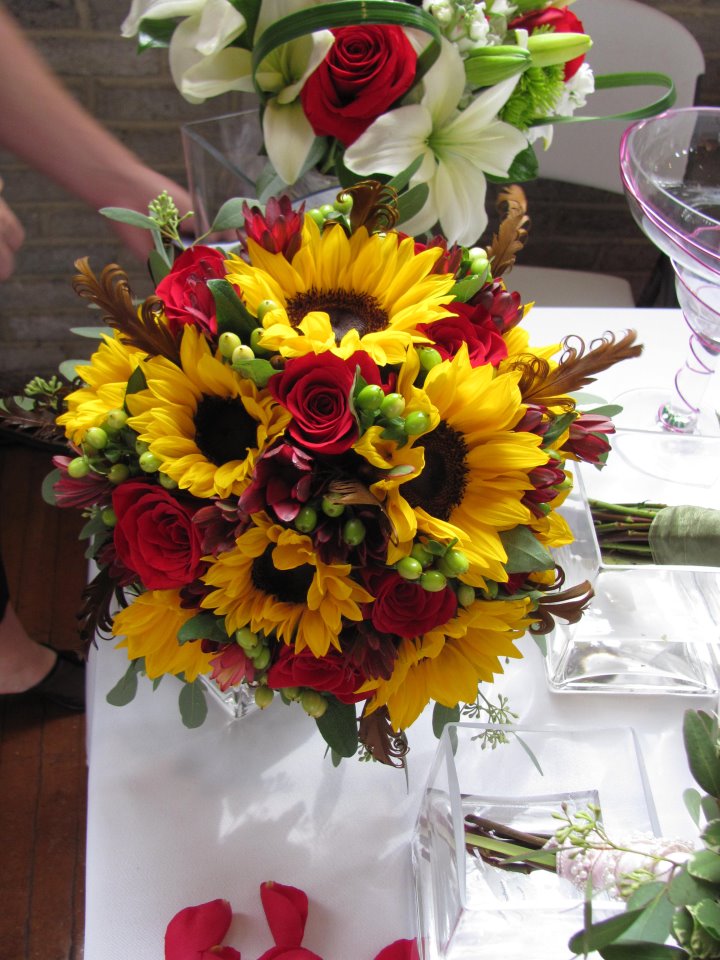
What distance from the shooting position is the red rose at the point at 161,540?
48 centimetres

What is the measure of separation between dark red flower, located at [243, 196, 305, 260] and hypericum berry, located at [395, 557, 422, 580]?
216 millimetres

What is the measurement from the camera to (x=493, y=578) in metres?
0.49

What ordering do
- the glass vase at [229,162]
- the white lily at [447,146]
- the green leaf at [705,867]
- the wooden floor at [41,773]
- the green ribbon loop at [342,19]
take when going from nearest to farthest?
the green leaf at [705,867] < the green ribbon loop at [342,19] < the white lily at [447,146] < the glass vase at [229,162] < the wooden floor at [41,773]

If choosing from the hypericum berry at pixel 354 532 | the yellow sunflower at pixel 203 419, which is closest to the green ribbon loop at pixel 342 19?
the yellow sunflower at pixel 203 419

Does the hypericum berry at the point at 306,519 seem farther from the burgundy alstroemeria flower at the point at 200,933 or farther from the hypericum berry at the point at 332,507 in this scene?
the burgundy alstroemeria flower at the point at 200,933

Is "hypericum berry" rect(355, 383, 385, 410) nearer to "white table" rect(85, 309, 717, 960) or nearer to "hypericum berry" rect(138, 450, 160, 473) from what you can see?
"hypericum berry" rect(138, 450, 160, 473)

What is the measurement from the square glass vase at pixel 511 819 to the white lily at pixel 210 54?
1.85 feet

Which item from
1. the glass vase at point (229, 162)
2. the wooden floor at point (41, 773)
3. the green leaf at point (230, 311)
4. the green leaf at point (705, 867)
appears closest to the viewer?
the green leaf at point (705, 867)

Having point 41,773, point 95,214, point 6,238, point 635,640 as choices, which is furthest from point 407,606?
point 95,214

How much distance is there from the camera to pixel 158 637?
0.55 m

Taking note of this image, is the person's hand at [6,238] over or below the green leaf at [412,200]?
below

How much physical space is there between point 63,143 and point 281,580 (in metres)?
0.70

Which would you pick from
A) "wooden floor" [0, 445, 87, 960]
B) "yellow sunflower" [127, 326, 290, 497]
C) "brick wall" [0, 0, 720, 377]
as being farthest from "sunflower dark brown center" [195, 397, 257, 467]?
"brick wall" [0, 0, 720, 377]

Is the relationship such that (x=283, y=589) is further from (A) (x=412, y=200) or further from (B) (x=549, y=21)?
(B) (x=549, y=21)
